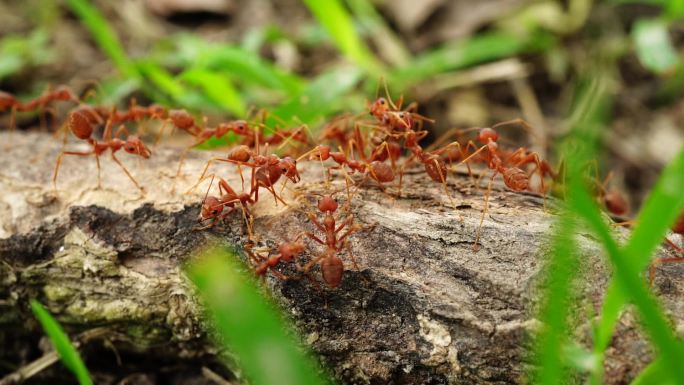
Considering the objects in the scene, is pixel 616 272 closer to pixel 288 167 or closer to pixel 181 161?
pixel 288 167

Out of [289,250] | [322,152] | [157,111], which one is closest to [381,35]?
[157,111]

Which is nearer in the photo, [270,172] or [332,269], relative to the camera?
[332,269]

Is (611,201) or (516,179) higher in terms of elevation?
(516,179)

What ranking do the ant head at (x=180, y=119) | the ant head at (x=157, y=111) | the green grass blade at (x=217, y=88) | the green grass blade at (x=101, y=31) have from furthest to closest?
1. the green grass blade at (x=101, y=31)
2. the green grass blade at (x=217, y=88)
3. the ant head at (x=157, y=111)
4. the ant head at (x=180, y=119)

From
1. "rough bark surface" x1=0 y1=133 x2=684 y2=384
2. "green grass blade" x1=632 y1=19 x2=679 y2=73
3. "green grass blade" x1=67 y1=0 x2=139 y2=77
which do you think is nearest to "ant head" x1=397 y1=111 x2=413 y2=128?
"rough bark surface" x1=0 y1=133 x2=684 y2=384

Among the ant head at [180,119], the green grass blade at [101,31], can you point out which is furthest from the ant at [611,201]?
the green grass blade at [101,31]

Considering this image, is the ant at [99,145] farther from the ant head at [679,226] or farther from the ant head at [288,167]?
the ant head at [679,226]

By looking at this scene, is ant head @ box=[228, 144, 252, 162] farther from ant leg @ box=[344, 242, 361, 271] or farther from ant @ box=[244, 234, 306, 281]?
ant leg @ box=[344, 242, 361, 271]
